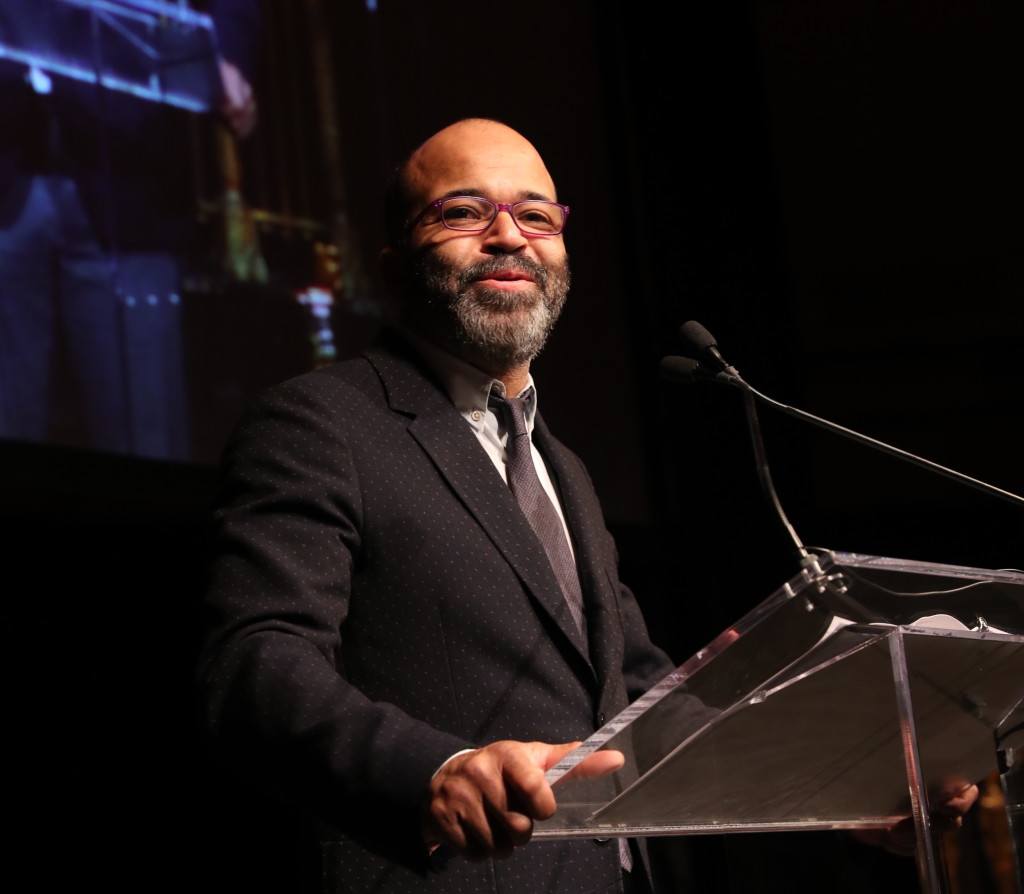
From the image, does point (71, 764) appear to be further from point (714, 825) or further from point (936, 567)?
point (936, 567)

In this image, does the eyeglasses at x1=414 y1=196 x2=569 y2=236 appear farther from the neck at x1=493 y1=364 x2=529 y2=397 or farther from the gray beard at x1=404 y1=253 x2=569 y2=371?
the neck at x1=493 y1=364 x2=529 y2=397

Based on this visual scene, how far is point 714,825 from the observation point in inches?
46.9

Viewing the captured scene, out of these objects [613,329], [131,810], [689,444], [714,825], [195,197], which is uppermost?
[195,197]

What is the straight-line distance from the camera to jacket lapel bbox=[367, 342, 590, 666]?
4.99ft

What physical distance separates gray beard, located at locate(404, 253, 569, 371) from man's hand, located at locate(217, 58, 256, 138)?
130 cm

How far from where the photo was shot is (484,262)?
1806 mm

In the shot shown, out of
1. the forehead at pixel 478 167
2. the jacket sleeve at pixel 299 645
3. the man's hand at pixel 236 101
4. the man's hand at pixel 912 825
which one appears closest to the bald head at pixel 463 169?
the forehead at pixel 478 167

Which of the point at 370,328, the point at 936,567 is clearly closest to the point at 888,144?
the point at 370,328

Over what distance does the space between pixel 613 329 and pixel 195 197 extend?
1.70 metres

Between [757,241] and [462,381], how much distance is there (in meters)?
2.44

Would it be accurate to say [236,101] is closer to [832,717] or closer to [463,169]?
[463,169]

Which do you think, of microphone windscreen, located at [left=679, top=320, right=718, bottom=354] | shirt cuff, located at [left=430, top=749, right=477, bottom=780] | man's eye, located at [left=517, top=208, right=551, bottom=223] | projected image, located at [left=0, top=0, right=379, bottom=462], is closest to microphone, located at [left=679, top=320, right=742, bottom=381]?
microphone windscreen, located at [left=679, top=320, right=718, bottom=354]

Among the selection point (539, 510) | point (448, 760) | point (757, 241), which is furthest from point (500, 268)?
point (757, 241)

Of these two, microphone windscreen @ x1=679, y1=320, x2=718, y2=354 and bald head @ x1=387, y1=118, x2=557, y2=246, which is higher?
bald head @ x1=387, y1=118, x2=557, y2=246
